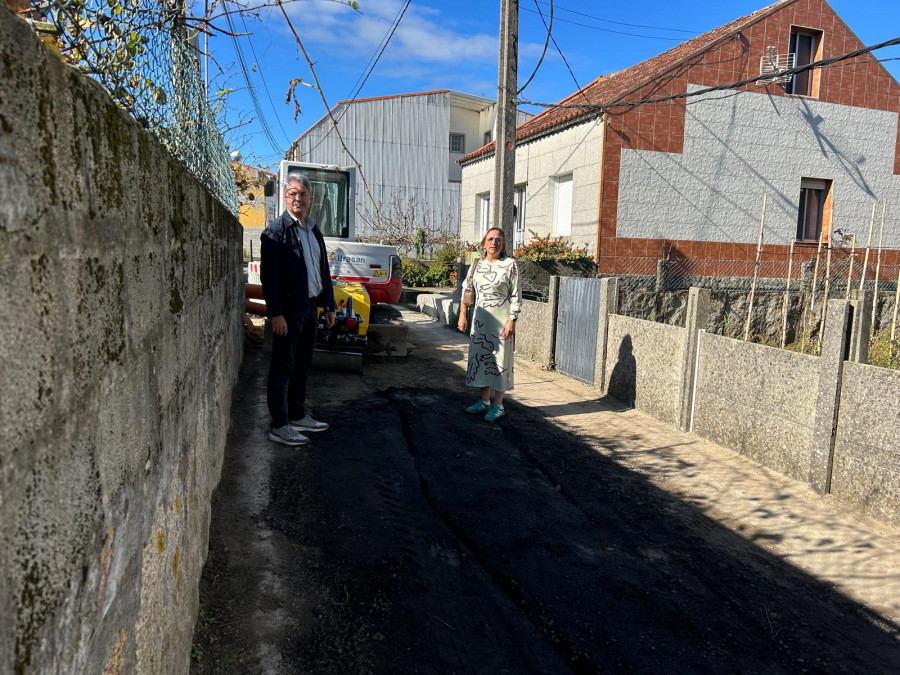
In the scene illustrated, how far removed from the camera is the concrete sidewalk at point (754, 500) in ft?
11.7

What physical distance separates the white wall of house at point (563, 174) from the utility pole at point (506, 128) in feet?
11.1

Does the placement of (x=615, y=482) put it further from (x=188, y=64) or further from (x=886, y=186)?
(x=886, y=186)


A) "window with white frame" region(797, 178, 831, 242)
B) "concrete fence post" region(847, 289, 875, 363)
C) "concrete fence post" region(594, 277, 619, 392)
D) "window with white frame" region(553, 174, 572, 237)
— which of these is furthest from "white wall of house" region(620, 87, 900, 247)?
"concrete fence post" region(847, 289, 875, 363)

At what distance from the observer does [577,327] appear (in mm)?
8273

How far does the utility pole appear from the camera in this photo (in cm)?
1030

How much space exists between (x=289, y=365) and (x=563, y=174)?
36.1ft

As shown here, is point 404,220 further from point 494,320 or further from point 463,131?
point 494,320

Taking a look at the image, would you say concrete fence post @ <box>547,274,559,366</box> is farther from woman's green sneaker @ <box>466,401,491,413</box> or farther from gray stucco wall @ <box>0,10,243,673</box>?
gray stucco wall @ <box>0,10,243,673</box>

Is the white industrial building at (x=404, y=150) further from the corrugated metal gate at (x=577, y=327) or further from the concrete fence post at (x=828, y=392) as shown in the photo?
the concrete fence post at (x=828, y=392)

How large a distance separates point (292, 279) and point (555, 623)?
307cm

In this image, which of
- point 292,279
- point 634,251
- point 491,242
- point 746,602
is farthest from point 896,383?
point 634,251

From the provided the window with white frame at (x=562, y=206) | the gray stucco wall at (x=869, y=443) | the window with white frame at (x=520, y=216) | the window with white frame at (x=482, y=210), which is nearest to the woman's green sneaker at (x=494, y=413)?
the gray stucco wall at (x=869, y=443)

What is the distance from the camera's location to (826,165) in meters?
14.6

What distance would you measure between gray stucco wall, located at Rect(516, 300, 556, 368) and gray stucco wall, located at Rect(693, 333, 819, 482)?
10.8 feet
